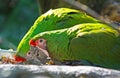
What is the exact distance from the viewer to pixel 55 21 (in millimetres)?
2199

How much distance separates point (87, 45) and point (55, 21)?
40 centimetres

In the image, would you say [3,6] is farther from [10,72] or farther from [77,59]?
[10,72]

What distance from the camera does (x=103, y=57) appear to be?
1816mm

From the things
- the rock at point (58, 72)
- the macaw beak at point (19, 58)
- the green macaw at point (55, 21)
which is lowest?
the rock at point (58, 72)

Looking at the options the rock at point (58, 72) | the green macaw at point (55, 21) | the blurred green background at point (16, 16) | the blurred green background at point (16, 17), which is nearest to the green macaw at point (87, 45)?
the green macaw at point (55, 21)

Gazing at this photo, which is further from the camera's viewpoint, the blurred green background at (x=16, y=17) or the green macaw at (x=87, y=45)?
the blurred green background at (x=16, y=17)

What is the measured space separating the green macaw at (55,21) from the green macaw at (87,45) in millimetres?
149

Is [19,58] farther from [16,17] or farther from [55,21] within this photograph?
[16,17]

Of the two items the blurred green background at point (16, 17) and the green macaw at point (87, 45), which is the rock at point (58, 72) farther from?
the blurred green background at point (16, 17)

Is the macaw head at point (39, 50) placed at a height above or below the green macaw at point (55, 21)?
below

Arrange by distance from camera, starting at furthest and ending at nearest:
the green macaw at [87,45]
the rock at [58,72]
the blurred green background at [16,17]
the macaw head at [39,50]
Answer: the blurred green background at [16,17] < the macaw head at [39,50] < the green macaw at [87,45] < the rock at [58,72]

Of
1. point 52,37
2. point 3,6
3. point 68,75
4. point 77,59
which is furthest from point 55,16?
point 3,6

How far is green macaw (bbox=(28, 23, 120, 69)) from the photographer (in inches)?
71.9

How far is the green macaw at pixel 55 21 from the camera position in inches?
83.4
